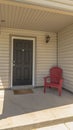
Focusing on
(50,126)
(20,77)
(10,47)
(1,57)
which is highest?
(10,47)

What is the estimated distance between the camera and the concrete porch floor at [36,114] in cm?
244

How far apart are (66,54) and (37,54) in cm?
116

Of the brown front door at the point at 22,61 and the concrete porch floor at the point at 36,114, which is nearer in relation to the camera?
the concrete porch floor at the point at 36,114

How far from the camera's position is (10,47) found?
5055mm

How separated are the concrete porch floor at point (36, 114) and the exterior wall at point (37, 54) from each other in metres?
1.49

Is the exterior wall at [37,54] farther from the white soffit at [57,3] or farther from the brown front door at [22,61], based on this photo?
the white soffit at [57,3]

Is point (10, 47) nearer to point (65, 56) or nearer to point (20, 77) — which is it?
point (20, 77)

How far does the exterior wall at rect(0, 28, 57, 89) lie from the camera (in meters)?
4.98

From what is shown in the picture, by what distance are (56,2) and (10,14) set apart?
146 cm

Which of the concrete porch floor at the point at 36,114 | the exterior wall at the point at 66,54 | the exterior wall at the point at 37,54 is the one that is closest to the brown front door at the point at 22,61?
Result: the exterior wall at the point at 37,54

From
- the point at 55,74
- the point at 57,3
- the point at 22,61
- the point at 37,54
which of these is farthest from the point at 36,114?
the point at 37,54

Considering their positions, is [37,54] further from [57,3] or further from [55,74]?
[57,3]

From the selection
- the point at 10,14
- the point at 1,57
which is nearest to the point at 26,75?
the point at 1,57

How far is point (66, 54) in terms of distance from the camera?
498 cm
